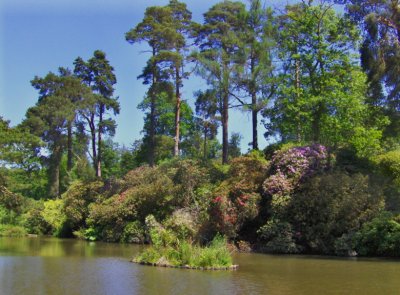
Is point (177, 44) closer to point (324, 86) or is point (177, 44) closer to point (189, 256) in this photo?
point (324, 86)

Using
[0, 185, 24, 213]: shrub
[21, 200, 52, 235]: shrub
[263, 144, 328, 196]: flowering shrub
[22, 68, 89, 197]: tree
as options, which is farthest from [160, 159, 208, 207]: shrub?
[22, 68, 89, 197]: tree

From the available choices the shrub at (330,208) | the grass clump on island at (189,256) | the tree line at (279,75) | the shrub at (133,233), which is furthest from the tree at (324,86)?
the grass clump on island at (189,256)

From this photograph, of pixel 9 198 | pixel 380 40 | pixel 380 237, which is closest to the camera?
pixel 380 237

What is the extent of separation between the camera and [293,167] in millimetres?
23281

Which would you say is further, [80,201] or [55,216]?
Result: [55,216]

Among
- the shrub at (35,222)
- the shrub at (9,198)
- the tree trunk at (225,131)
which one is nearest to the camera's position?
the shrub at (9,198)

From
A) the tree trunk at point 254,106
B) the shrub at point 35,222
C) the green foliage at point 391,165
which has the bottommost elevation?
the shrub at point 35,222

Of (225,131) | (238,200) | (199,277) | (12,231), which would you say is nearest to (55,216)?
(12,231)

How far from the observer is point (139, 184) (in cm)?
3173

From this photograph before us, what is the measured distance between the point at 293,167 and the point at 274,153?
2555 mm

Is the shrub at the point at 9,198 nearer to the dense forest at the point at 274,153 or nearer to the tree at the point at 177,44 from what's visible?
the dense forest at the point at 274,153

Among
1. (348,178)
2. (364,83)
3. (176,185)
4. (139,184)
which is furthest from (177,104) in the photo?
(348,178)

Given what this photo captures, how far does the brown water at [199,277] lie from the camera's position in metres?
11.7

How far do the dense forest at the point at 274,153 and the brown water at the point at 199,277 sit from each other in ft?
12.1
